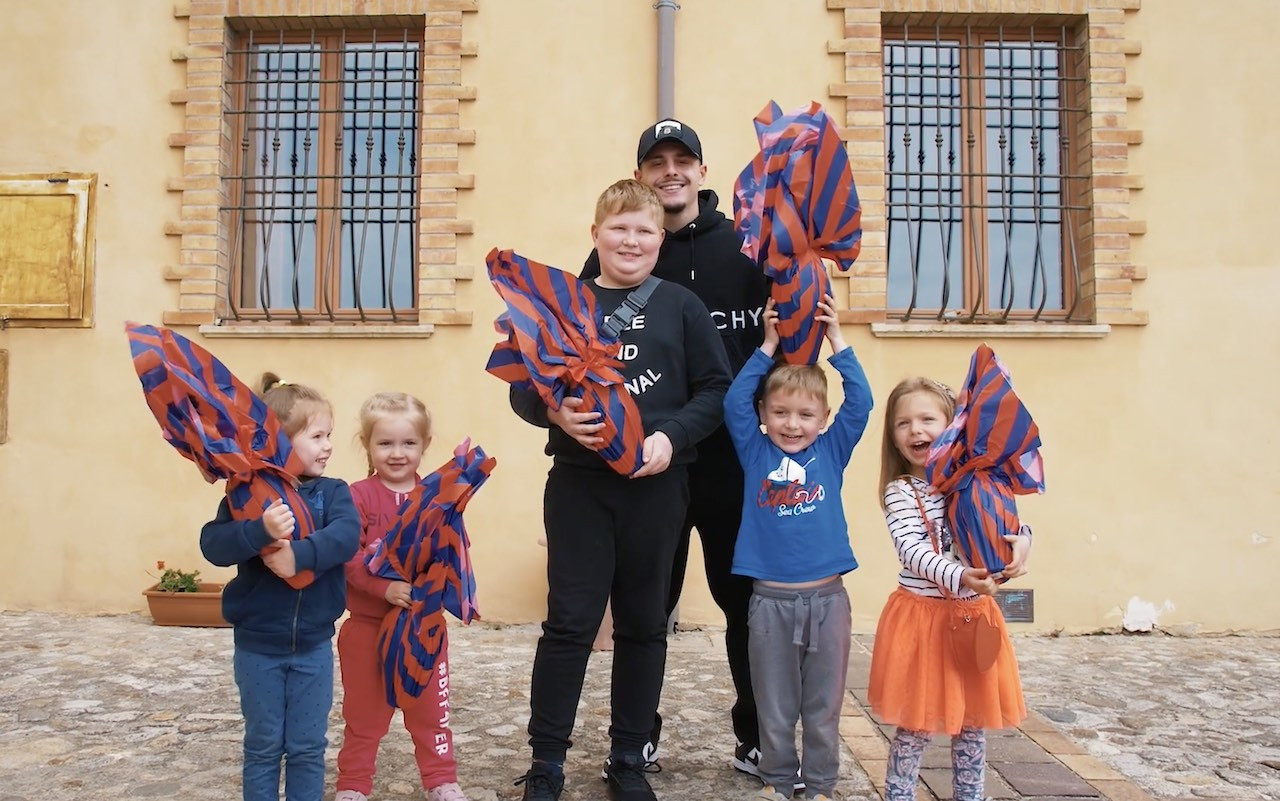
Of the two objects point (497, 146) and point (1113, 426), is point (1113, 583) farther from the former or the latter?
point (497, 146)

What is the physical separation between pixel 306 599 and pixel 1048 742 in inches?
97.4

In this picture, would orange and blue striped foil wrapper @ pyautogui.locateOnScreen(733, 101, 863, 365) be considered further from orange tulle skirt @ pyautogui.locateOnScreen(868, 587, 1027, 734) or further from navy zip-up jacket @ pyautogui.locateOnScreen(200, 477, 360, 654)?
navy zip-up jacket @ pyautogui.locateOnScreen(200, 477, 360, 654)

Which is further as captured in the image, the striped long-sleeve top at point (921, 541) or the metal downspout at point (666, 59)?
the metal downspout at point (666, 59)

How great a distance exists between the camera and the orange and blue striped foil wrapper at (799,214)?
9.14 feet

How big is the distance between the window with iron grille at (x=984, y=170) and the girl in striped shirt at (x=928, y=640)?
302cm

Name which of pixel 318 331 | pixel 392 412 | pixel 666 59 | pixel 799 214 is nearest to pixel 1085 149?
pixel 666 59

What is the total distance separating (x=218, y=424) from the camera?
2.39m

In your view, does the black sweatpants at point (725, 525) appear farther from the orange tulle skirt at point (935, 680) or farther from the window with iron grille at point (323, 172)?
the window with iron grille at point (323, 172)

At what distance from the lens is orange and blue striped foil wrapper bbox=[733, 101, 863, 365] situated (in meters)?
2.79

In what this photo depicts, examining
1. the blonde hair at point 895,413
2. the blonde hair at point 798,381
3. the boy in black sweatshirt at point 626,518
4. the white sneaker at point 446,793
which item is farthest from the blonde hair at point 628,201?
the white sneaker at point 446,793

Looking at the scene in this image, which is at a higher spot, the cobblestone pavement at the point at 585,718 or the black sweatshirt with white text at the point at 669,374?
the black sweatshirt with white text at the point at 669,374

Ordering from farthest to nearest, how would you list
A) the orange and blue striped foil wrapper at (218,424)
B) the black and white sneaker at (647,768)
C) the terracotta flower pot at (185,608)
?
the terracotta flower pot at (185,608), the black and white sneaker at (647,768), the orange and blue striped foil wrapper at (218,424)

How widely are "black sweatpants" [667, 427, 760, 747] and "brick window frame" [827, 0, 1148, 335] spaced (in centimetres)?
263

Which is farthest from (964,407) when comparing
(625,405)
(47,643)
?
(47,643)
